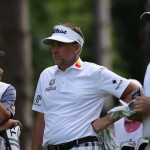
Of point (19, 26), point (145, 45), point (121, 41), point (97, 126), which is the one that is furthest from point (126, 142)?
point (121, 41)

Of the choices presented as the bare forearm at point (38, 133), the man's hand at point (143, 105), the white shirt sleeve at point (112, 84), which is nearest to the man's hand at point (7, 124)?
the bare forearm at point (38, 133)

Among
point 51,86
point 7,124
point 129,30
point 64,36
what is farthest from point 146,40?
point 129,30

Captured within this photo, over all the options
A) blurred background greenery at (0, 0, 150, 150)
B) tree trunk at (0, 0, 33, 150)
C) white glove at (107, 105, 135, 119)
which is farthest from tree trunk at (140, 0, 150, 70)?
tree trunk at (0, 0, 33, 150)

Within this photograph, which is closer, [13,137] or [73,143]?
[73,143]

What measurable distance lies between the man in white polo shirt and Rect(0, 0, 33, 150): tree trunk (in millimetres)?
6649

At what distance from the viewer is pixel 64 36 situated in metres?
7.16

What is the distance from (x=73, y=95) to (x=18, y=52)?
7150mm

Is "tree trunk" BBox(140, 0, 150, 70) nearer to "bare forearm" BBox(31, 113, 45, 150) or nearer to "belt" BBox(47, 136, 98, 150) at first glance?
"bare forearm" BBox(31, 113, 45, 150)

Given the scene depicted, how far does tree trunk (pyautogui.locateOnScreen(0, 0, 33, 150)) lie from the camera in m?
13.8

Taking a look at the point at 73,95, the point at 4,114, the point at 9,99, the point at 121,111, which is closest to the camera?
the point at 121,111

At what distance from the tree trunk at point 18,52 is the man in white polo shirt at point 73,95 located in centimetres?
665

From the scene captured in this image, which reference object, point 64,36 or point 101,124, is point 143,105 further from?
point 64,36

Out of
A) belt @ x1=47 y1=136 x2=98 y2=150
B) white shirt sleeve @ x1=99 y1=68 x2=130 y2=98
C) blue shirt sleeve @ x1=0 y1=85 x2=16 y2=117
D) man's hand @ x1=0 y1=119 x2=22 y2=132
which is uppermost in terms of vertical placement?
white shirt sleeve @ x1=99 y1=68 x2=130 y2=98

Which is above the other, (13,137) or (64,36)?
(64,36)
